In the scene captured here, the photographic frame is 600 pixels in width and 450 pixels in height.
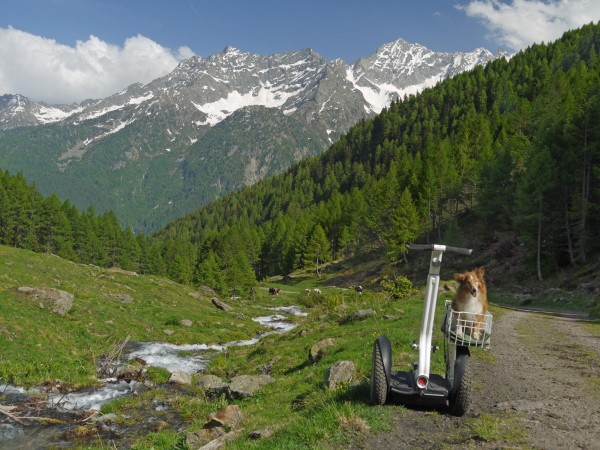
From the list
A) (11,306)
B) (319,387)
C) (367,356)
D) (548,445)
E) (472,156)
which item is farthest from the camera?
(472,156)

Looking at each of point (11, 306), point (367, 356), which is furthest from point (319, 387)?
point (11, 306)

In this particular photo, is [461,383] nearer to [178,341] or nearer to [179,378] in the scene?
[179,378]

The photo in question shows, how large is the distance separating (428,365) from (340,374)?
453 cm

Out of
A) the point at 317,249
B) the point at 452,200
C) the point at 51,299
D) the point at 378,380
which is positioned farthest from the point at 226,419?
the point at 317,249

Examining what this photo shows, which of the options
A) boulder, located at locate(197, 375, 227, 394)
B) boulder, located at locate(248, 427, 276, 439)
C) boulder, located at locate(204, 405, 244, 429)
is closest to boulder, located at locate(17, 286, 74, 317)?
boulder, located at locate(197, 375, 227, 394)

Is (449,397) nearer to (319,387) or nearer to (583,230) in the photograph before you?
(319,387)

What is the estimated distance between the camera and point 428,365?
7.57 meters

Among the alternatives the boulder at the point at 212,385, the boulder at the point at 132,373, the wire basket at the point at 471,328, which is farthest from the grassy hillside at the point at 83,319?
the wire basket at the point at 471,328

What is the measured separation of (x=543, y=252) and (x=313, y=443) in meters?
49.0

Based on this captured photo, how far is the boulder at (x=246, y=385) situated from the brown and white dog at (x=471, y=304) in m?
10.7

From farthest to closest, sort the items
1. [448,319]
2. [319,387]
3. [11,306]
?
[11,306] → [319,387] → [448,319]

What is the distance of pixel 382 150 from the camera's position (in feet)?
577

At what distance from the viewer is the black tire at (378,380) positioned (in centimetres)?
782

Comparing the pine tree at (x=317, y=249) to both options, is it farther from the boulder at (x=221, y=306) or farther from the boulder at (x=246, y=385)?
the boulder at (x=246, y=385)
